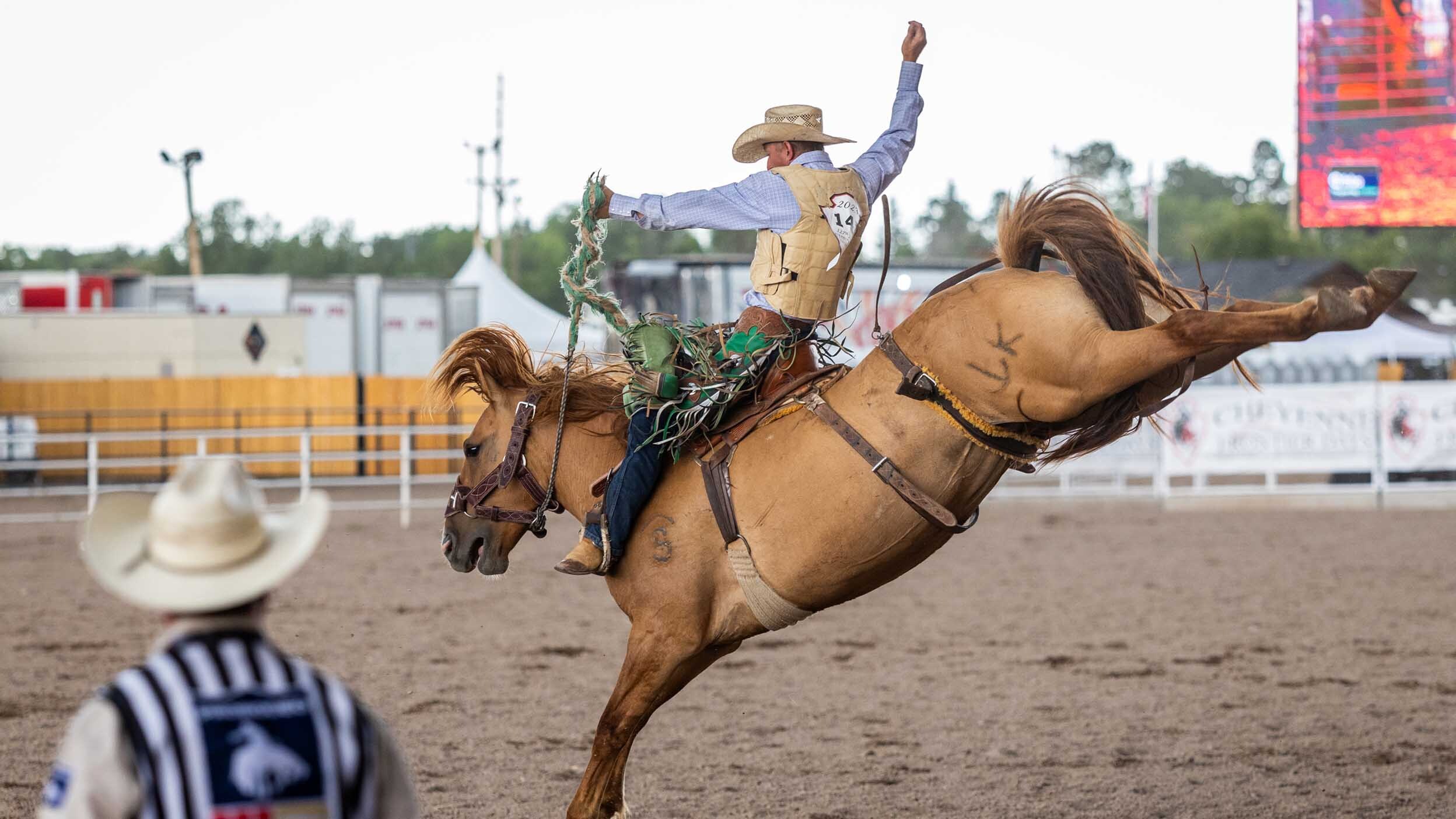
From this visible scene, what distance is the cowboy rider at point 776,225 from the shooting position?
4.20 meters

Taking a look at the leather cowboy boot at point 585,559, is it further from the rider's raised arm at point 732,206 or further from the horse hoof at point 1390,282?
the horse hoof at point 1390,282

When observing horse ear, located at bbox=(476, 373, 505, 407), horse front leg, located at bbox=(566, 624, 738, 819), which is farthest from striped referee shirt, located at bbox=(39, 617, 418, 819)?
horse ear, located at bbox=(476, 373, 505, 407)

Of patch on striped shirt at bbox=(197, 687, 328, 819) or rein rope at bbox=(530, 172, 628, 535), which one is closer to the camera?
patch on striped shirt at bbox=(197, 687, 328, 819)

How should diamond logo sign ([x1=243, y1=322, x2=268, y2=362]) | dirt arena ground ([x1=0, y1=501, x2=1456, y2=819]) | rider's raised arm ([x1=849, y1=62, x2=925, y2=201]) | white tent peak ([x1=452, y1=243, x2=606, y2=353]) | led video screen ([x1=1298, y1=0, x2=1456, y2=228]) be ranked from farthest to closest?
1. white tent peak ([x1=452, y1=243, x2=606, y2=353])
2. diamond logo sign ([x1=243, y1=322, x2=268, y2=362])
3. led video screen ([x1=1298, y1=0, x2=1456, y2=228])
4. dirt arena ground ([x1=0, y1=501, x2=1456, y2=819])
5. rider's raised arm ([x1=849, y1=62, x2=925, y2=201])

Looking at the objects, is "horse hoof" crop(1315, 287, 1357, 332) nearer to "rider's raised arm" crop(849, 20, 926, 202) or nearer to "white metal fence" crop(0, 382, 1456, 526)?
"rider's raised arm" crop(849, 20, 926, 202)

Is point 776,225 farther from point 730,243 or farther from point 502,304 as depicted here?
point 730,243

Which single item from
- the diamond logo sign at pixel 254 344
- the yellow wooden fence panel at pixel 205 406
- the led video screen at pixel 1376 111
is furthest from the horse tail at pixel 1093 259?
the diamond logo sign at pixel 254 344

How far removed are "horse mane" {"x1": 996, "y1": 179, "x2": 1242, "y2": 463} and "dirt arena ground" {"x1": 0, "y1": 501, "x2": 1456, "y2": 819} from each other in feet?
6.41

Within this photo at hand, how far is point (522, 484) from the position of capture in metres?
4.70

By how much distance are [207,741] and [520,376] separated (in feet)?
9.90

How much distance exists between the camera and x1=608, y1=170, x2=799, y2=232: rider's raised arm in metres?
4.17

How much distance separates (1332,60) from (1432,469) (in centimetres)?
725

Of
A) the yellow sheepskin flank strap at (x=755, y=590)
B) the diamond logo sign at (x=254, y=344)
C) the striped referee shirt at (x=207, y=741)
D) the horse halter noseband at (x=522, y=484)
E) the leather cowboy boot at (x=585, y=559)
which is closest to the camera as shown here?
the striped referee shirt at (x=207, y=741)

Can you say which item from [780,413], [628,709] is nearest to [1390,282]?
[780,413]
